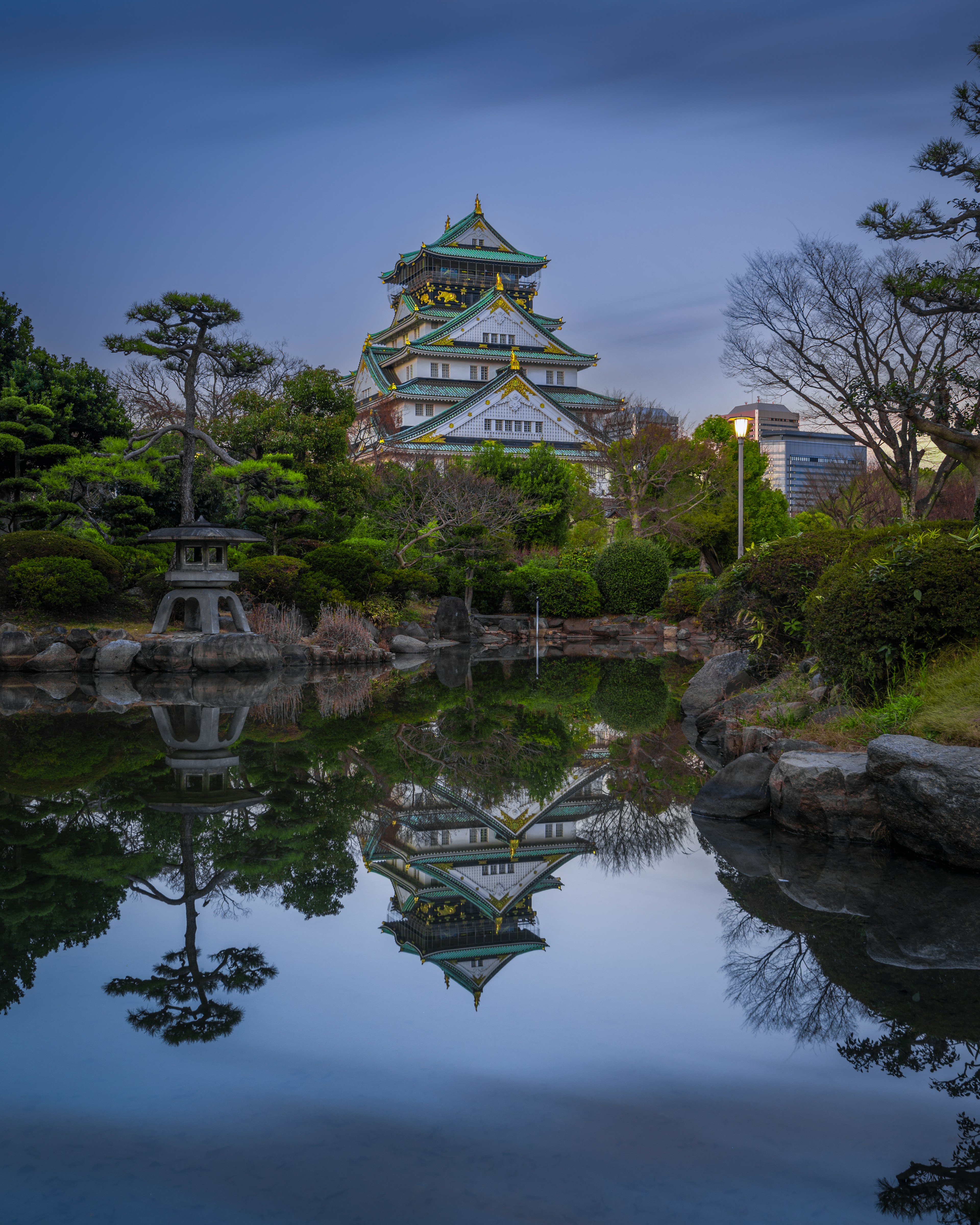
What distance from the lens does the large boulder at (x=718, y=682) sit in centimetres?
Result: 1043

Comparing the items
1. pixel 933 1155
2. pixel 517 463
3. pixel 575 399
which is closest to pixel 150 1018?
pixel 933 1155

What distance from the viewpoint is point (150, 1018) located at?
334cm

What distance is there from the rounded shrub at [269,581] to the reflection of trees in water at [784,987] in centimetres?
1508

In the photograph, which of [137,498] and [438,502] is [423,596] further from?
[137,498]

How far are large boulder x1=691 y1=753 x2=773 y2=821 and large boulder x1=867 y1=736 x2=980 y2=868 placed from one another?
1011mm

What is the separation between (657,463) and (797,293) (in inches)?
427

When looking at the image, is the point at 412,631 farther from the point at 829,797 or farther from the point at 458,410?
the point at 458,410

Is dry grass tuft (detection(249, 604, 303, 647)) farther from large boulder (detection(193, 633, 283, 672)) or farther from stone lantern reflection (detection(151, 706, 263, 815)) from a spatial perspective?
stone lantern reflection (detection(151, 706, 263, 815))

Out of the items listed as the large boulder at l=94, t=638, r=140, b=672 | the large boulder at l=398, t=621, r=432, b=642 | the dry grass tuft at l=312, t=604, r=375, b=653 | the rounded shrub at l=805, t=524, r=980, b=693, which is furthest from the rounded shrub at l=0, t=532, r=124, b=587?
the rounded shrub at l=805, t=524, r=980, b=693

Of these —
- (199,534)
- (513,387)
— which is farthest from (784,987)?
(513,387)

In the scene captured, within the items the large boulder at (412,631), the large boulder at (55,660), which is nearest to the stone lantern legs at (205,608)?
the large boulder at (55,660)

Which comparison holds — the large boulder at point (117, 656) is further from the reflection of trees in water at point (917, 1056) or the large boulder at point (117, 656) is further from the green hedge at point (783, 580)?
the reflection of trees in water at point (917, 1056)

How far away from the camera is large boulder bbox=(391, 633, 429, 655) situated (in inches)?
778

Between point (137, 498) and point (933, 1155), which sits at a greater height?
point (137, 498)
